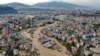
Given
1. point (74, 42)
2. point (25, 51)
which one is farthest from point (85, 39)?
point (25, 51)

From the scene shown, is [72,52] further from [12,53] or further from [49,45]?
[12,53]

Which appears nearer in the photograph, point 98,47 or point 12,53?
point 12,53

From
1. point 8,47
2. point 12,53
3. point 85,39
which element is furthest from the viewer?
point 85,39

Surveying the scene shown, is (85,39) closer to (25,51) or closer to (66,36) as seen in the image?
(66,36)

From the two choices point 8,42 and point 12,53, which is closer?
point 12,53

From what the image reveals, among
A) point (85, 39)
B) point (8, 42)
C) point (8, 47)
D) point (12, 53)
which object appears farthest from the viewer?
point (85, 39)

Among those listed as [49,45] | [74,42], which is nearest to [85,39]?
[74,42]

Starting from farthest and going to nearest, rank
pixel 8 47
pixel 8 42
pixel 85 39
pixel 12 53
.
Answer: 1. pixel 85 39
2. pixel 8 42
3. pixel 8 47
4. pixel 12 53

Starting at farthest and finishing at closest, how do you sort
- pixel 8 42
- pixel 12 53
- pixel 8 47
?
pixel 8 42 → pixel 8 47 → pixel 12 53
